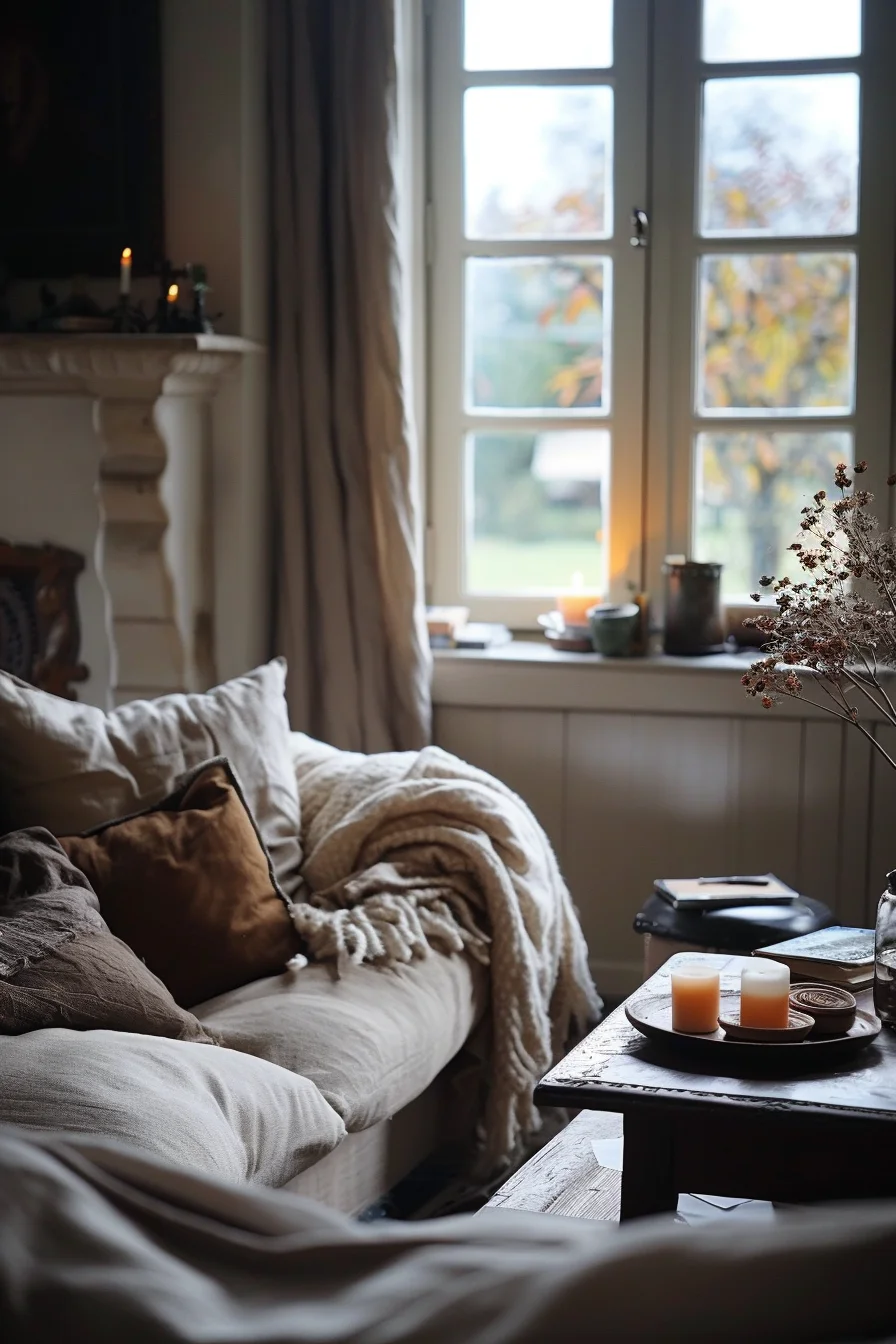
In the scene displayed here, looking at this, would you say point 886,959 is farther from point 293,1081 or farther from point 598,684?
point 598,684

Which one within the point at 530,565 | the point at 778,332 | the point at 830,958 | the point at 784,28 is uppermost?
the point at 784,28

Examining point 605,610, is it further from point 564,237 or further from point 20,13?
point 20,13

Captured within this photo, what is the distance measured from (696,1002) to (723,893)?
742 mm

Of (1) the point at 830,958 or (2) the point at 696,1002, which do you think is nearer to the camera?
(2) the point at 696,1002

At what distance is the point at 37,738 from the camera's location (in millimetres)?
2340

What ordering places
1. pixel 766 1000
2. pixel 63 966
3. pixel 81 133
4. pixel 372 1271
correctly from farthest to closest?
pixel 81 133 < pixel 63 966 < pixel 766 1000 < pixel 372 1271

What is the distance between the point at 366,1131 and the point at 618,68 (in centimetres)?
238

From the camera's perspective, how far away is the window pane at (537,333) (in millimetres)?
3555

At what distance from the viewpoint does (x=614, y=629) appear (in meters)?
3.40

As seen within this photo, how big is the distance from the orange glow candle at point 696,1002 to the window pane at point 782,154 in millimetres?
2141

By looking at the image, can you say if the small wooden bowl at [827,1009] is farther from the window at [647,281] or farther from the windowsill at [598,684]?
the window at [647,281]

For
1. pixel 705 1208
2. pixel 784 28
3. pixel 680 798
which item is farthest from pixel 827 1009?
pixel 784 28

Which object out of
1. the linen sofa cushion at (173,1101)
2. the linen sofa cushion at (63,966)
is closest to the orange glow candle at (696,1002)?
the linen sofa cushion at (173,1101)

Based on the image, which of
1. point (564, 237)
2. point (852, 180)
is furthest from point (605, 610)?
point (852, 180)
